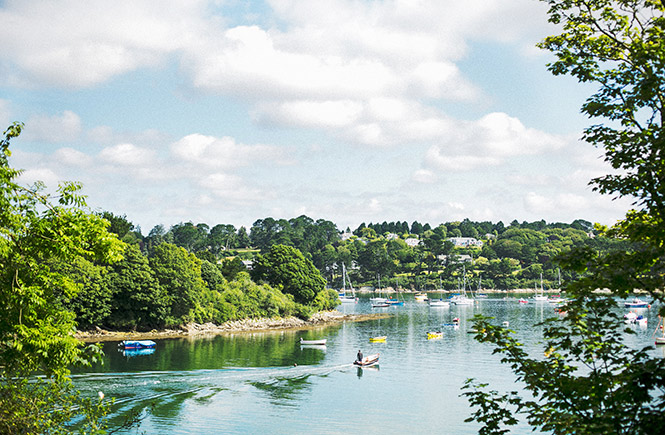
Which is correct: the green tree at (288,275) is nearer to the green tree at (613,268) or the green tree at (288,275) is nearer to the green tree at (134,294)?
the green tree at (134,294)

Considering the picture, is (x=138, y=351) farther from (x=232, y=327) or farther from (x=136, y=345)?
(x=232, y=327)

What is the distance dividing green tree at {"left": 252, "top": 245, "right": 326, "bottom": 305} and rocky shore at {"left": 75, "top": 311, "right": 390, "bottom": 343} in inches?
168

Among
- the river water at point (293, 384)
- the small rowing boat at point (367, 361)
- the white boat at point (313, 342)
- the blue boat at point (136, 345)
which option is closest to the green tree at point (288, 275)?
the river water at point (293, 384)

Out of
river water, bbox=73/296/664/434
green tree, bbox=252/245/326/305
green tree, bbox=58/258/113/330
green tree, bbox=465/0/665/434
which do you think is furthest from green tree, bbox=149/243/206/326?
green tree, bbox=465/0/665/434

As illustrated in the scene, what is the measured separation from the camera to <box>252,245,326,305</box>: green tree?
9825 centimetres

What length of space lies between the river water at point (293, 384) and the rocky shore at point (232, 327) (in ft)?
13.0

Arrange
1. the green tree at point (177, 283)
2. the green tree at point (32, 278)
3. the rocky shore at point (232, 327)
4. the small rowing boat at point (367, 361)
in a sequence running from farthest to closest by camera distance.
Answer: the green tree at point (177, 283)
the rocky shore at point (232, 327)
the small rowing boat at point (367, 361)
the green tree at point (32, 278)

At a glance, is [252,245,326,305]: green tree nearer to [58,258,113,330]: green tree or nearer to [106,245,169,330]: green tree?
[106,245,169,330]: green tree

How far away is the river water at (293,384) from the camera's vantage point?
111 ft

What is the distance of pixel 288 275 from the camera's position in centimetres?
9819

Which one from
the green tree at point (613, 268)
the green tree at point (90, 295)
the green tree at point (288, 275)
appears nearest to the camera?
the green tree at point (613, 268)

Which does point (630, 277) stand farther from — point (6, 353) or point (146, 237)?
point (146, 237)

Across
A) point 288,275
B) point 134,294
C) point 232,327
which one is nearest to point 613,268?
point 134,294

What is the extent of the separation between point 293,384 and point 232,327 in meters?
36.7
